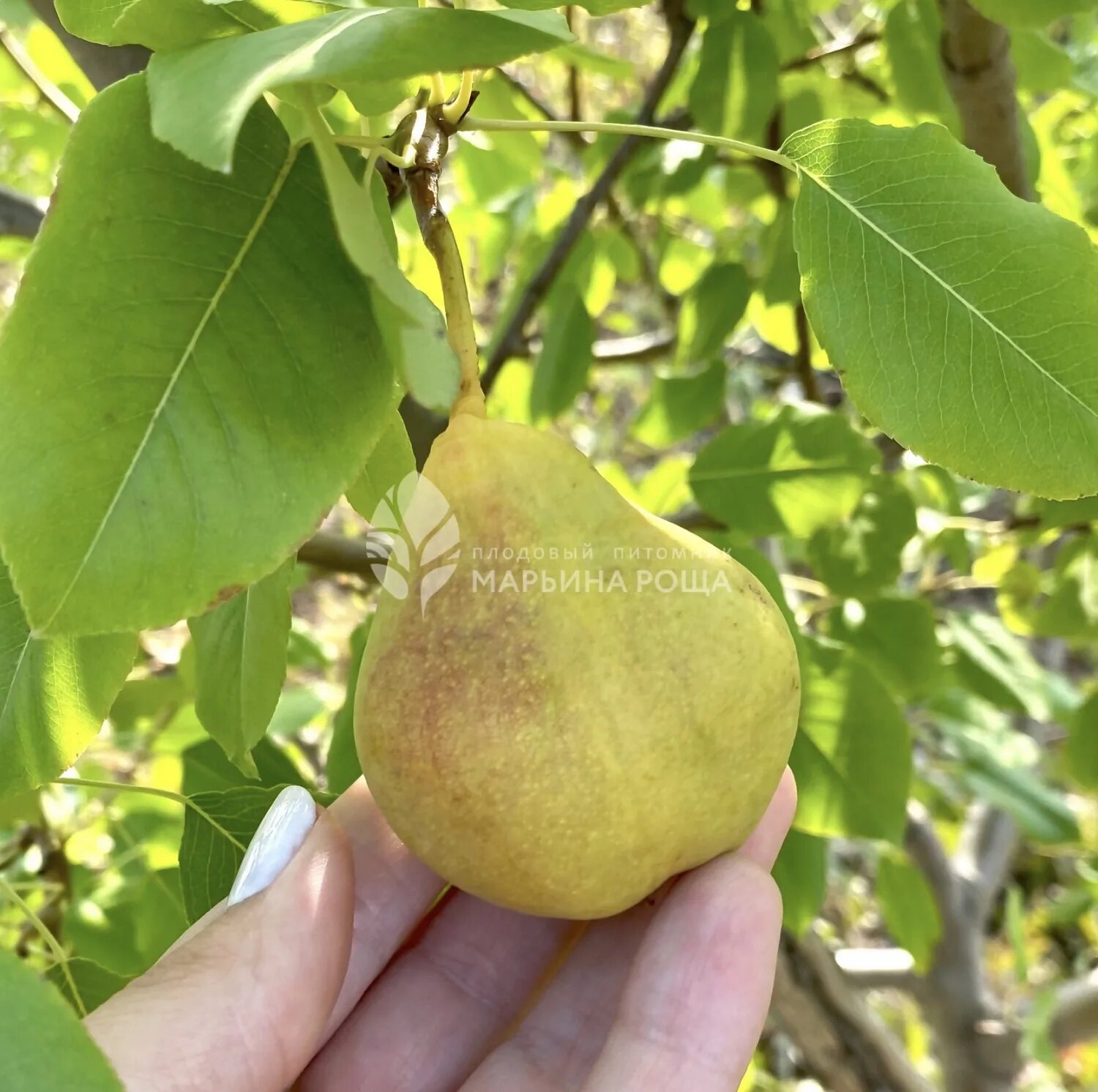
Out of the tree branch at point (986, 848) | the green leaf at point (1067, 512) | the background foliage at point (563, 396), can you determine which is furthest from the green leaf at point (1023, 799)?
the green leaf at point (1067, 512)

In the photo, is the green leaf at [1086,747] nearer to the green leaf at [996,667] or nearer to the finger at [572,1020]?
the green leaf at [996,667]

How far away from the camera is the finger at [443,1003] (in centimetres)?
73

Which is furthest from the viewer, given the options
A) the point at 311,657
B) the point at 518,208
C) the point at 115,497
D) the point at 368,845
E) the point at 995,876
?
the point at 995,876

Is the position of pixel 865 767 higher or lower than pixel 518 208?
lower

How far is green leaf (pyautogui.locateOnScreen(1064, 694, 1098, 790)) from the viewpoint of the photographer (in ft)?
3.87

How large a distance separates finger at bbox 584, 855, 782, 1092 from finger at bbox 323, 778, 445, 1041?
213 mm

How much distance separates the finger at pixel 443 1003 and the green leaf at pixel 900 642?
48cm

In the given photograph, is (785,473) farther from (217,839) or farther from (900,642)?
(217,839)

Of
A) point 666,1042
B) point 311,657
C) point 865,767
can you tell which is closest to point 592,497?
point 666,1042

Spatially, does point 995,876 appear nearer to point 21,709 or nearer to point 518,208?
point 518,208

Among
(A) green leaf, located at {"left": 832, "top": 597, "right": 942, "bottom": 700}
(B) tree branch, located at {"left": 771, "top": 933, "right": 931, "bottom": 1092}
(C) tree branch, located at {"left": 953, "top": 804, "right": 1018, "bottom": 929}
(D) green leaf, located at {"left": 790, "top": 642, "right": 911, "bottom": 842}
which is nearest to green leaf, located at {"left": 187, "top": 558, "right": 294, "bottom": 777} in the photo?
(D) green leaf, located at {"left": 790, "top": 642, "right": 911, "bottom": 842}

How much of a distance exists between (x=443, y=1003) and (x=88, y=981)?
0.83 feet

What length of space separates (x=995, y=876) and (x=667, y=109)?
1554 millimetres

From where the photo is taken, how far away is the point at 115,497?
1.29ft
